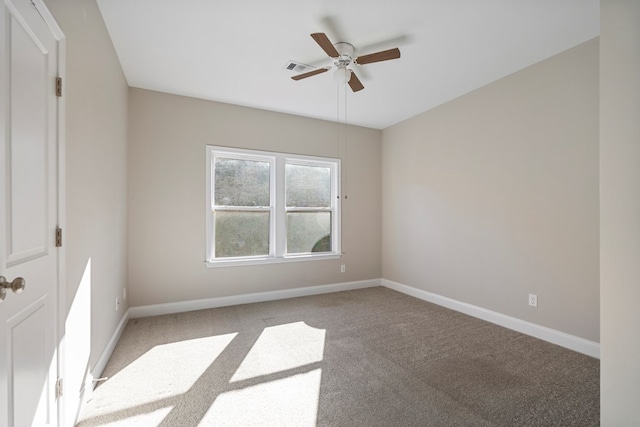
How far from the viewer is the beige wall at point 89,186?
1.61 metres

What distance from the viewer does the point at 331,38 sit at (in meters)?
2.52

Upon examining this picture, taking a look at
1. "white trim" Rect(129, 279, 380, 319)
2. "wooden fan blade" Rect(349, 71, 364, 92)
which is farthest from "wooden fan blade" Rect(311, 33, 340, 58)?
"white trim" Rect(129, 279, 380, 319)

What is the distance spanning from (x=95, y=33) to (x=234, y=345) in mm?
2763

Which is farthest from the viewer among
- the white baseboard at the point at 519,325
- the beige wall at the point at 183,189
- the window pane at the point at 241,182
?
the window pane at the point at 241,182

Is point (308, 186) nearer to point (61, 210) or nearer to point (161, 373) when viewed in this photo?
point (161, 373)

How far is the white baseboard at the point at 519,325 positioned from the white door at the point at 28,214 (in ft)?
12.5

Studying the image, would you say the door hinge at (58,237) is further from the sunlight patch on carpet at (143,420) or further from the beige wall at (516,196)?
the beige wall at (516,196)

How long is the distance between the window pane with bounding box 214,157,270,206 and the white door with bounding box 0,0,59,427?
248 cm

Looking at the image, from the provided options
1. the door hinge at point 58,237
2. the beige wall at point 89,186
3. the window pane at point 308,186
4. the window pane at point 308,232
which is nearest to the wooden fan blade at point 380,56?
the beige wall at point 89,186

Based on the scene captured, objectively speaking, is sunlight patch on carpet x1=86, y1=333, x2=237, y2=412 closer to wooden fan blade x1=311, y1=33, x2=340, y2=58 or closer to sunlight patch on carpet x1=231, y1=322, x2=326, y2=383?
→ sunlight patch on carpet x1=231, y1=322, x2=326, y2=383

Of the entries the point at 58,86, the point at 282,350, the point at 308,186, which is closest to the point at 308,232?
the point at 308,186

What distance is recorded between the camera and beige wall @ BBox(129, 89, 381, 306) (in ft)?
11.3

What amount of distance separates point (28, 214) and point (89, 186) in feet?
2.73

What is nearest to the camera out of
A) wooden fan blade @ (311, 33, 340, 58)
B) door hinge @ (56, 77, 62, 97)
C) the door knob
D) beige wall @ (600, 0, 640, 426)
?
the door knob
